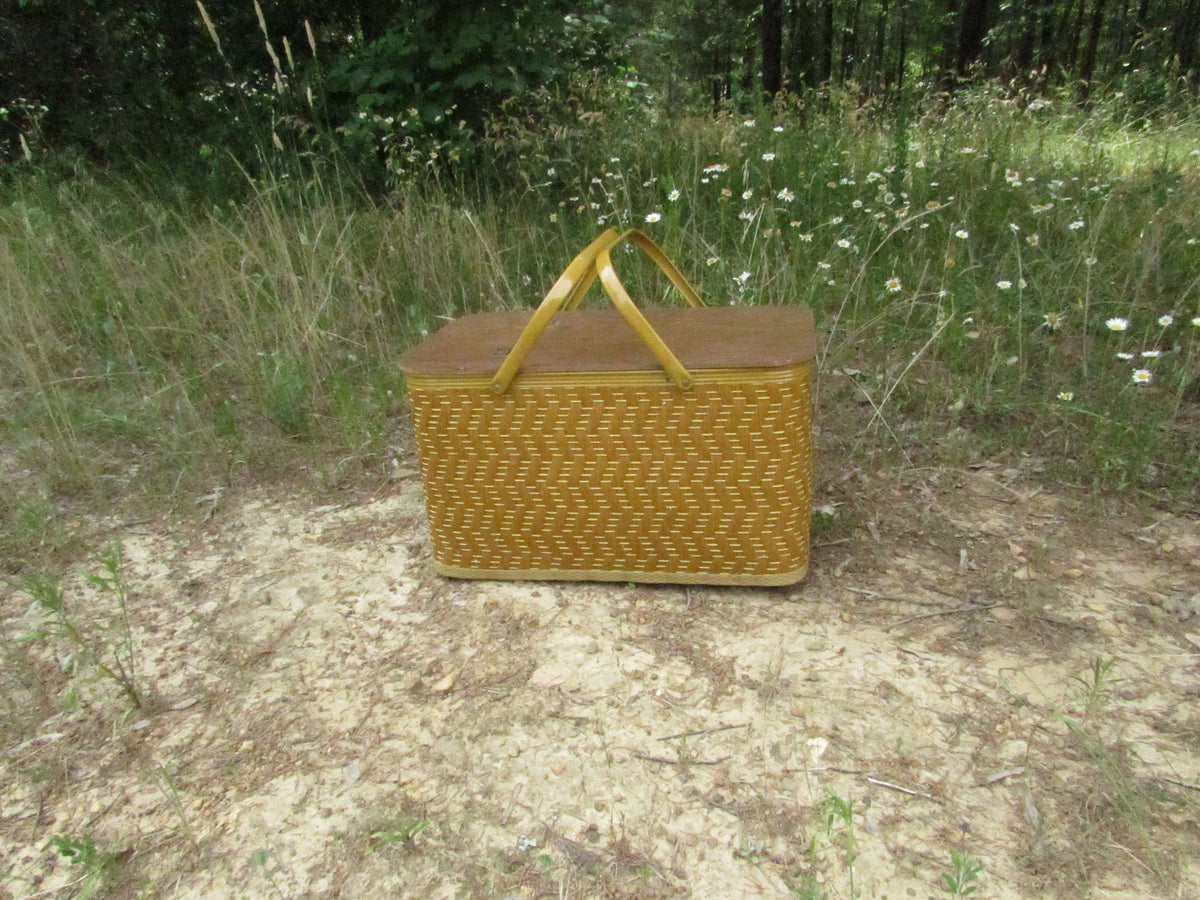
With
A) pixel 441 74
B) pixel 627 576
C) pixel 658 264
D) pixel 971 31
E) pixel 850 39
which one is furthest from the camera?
pixel 850 39

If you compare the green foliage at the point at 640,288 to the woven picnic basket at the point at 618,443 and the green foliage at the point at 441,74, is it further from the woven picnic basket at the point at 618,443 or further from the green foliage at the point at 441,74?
the woven picnic basket at the point at 618,443

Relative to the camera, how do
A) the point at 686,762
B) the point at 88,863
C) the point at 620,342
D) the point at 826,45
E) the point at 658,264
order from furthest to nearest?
the point at 826,45 → the point at 658,264 → the point at 620,342 → the point at 686,762 → the point at 88,863

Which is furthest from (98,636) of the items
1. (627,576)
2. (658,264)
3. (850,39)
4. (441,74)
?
(850,39)

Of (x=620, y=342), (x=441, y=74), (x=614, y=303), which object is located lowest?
(x=620, y=342)

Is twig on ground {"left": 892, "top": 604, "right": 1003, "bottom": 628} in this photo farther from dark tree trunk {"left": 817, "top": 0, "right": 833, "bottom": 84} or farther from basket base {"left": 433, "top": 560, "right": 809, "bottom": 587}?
dark tree trunk {"left": 817, "top": 0, "right": 833, "bottom": 84}

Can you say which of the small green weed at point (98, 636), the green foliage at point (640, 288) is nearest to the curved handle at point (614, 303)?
the small green weed at point (98, 636)

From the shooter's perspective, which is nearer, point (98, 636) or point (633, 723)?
point (633, 723)

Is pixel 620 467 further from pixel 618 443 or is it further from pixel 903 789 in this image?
pixel 903 789

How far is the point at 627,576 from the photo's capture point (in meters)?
1.81

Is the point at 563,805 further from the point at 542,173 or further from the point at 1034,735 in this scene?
the point at 542,173

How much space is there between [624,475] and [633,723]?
48 cm

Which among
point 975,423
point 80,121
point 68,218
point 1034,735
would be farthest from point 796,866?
point 80,121

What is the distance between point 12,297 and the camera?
308 cm

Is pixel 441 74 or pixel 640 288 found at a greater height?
pixel 441 74
